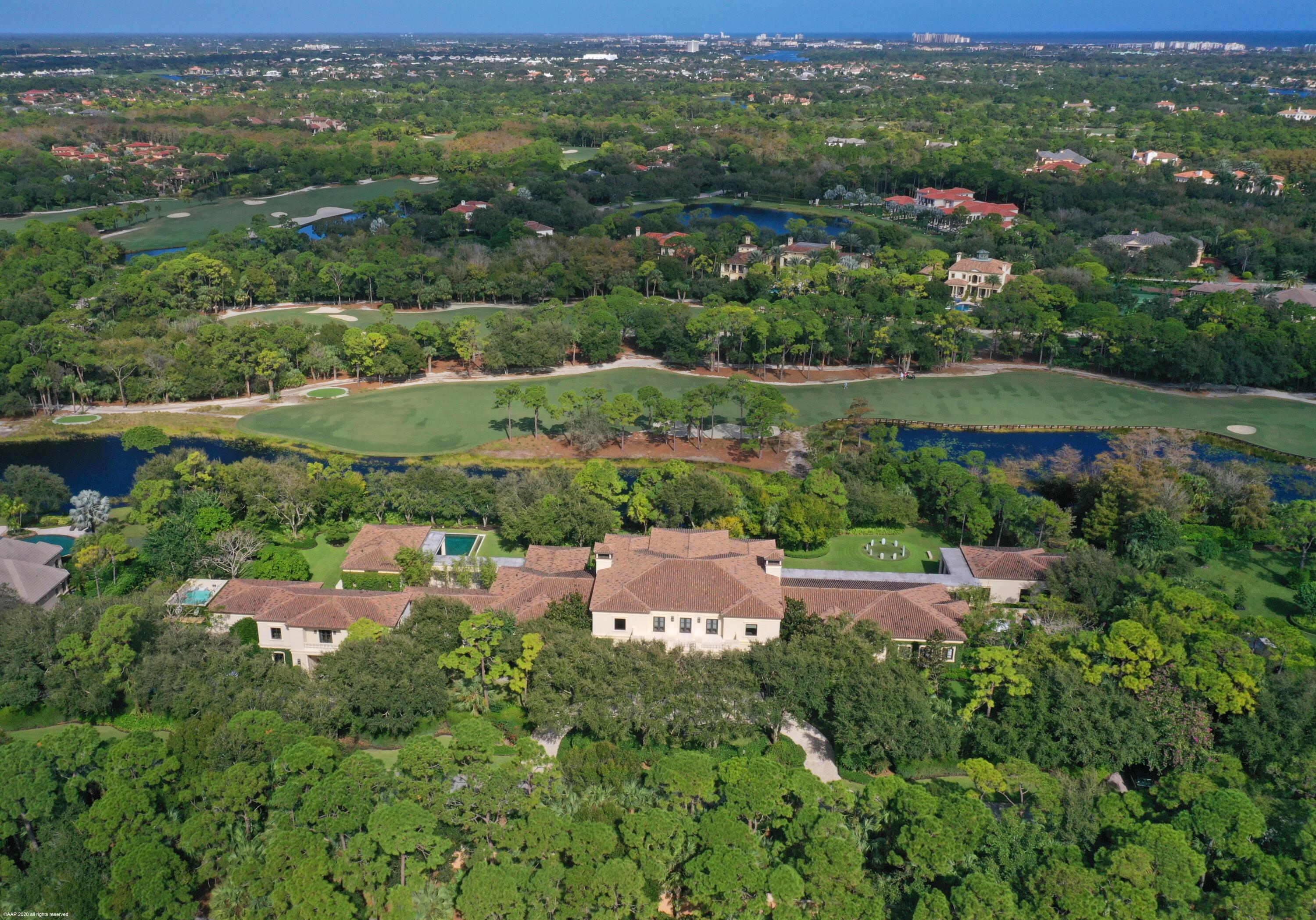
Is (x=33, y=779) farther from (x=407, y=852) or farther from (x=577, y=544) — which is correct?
(x=577, y=544)

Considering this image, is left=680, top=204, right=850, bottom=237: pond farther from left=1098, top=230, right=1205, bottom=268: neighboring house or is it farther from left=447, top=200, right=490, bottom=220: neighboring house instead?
left=1098, top=230, right=1205, bottom=268: neighboring house

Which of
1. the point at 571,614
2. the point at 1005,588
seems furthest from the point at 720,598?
the point at 1005,588

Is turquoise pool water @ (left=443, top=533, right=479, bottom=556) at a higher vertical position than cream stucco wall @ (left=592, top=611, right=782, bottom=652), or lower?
lower

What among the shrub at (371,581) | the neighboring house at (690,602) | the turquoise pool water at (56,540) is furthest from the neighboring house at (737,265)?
the turquoise pool water at (56,540)

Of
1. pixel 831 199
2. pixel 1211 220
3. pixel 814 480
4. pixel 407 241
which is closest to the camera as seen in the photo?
pixel 814 480

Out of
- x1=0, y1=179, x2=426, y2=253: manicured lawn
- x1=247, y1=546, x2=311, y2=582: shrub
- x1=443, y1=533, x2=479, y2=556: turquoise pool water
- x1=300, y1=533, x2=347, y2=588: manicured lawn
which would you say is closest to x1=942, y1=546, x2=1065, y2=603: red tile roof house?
x1=443, y1=533, x2=479, y2=556: turquoise pool water

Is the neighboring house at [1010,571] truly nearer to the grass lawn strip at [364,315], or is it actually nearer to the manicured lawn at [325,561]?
the manicured lawn at [325,561]

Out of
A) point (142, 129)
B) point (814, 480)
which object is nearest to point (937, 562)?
point (814, 480)
